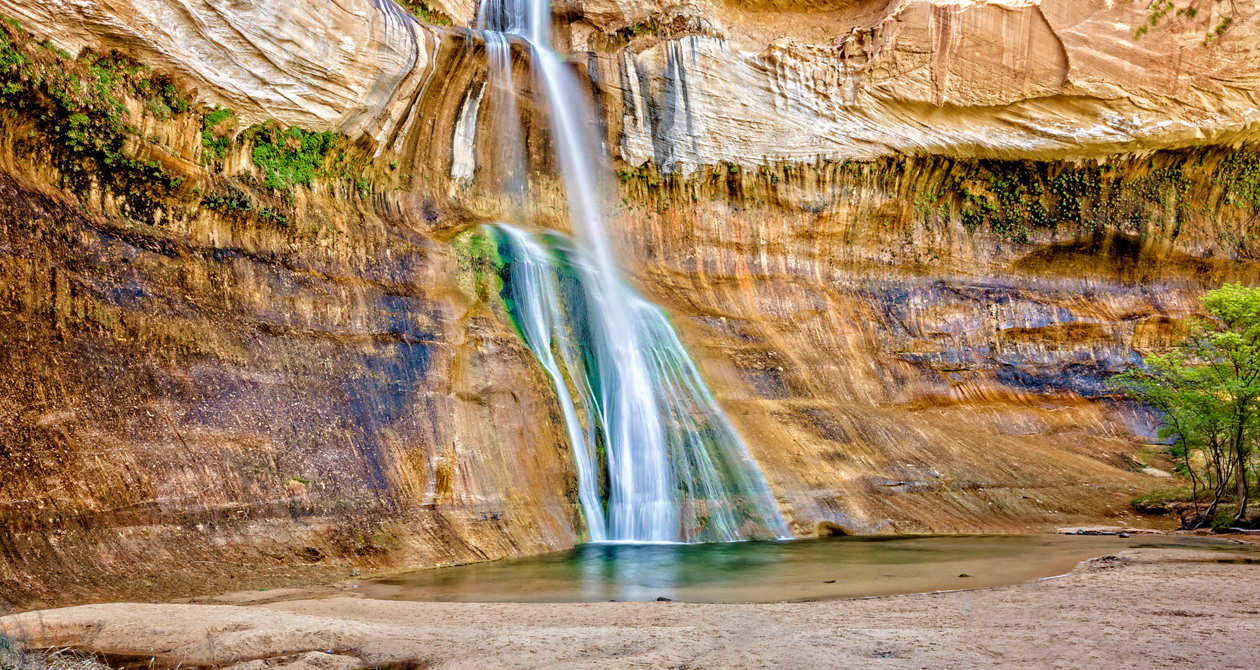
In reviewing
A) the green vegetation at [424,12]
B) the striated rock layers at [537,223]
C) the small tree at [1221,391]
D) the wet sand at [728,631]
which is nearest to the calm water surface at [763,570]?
the wet sand at [728,631]

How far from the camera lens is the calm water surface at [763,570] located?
9.24 m

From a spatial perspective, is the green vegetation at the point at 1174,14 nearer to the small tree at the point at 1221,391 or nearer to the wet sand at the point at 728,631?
the small tree at the point at 1221,391

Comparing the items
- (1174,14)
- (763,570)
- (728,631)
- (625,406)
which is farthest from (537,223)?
(1174,14)

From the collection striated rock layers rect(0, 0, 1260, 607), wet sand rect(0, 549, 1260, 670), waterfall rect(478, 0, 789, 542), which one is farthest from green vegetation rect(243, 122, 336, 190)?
wet sand rect(0, 549, 1260, 670)

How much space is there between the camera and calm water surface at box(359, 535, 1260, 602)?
9.24 metres

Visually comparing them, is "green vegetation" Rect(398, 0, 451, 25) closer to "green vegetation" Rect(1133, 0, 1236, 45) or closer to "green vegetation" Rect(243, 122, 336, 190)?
"green vegetation" Rect(243, 122, 336, 190)

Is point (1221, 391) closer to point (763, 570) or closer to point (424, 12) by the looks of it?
point (763, 570)

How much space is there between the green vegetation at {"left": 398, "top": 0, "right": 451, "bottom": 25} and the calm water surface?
14.6 m

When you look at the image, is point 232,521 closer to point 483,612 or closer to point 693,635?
point 483,612

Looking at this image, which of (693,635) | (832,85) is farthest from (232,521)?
(832,85)

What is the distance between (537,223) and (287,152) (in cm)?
634

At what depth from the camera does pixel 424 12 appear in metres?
22.0

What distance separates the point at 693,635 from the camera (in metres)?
6.14

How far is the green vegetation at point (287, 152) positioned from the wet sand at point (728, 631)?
10.9m
